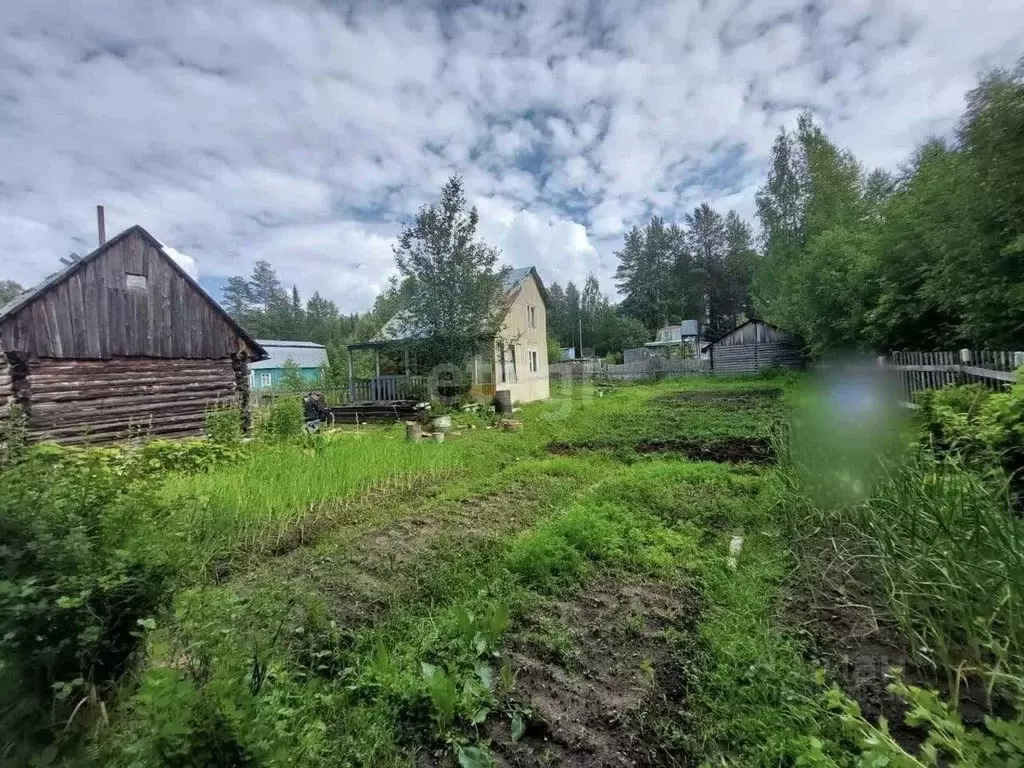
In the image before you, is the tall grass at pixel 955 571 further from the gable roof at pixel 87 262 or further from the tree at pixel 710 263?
the tree at pixel 710 263

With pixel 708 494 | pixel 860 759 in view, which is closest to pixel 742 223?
pixel 708 494

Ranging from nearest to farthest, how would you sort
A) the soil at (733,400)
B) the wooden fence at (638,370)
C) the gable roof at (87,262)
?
the gable roof at (87,262)
the soil at (733,400)
the wooden fence at (638,370)

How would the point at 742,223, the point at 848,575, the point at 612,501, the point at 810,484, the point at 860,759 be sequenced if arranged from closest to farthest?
the point at 860,759
the point at 848,575
the point at 810,484
the point at 612,501
the point at 742,223

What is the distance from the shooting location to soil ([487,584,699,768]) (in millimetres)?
1973

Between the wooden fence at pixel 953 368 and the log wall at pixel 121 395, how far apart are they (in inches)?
524

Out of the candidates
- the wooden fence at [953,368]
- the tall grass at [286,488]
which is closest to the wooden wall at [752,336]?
the wooden fence at [953,368]

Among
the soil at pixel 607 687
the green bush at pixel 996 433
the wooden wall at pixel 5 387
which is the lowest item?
the soil at pixel 607 687

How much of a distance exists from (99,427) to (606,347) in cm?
5021

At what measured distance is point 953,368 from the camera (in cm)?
736

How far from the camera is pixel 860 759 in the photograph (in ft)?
5.36

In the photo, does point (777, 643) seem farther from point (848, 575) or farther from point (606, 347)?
point (606, 347)

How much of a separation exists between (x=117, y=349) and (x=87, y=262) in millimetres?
1797

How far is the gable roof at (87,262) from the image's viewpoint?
8172 mm

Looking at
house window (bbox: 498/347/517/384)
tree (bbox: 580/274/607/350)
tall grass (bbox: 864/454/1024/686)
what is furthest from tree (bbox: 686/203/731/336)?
tall grass (bbox: 864/454/1024/686)
